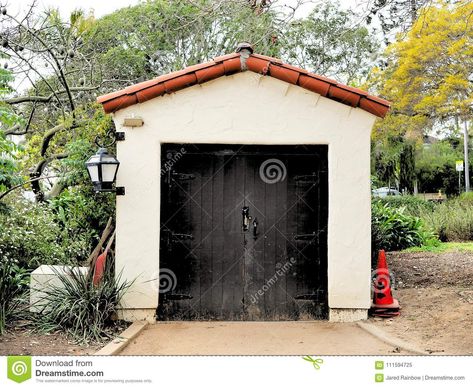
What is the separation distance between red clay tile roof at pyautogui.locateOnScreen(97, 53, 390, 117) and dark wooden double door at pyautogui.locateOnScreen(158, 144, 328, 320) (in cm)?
73

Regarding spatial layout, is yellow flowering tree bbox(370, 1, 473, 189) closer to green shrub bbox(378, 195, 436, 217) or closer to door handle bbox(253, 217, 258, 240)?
green shrub bbox(378, 195, 436, 217)

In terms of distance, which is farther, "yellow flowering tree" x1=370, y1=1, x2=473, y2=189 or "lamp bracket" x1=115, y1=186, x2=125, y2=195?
"yellow flowering tree" x1=370, y1=1, x2=473, y2=189

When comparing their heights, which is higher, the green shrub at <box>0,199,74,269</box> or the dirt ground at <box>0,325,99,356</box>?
the green shrub at <box>0,199,74,269</box>

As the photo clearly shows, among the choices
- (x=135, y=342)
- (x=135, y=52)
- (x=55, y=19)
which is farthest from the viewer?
(x=135, y=52)

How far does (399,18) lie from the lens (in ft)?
28.3

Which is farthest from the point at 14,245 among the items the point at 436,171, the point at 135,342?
the point at 436,171

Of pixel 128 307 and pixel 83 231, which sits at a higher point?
pixel 83 231

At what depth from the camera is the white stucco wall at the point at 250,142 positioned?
7473 mm

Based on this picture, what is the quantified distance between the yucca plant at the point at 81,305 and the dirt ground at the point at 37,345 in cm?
15

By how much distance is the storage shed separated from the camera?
748cm

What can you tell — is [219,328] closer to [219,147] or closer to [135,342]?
[135,342]

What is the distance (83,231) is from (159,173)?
2.38 m

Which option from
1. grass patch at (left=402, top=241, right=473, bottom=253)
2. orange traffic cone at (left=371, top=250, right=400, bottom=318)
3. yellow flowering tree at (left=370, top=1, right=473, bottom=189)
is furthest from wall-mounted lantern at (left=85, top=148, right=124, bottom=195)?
yellow flowering tree at (left=370, top=1, right=473, bottom=189)

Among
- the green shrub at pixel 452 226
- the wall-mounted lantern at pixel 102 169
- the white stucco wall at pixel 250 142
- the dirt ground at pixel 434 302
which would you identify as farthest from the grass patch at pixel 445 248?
the wall-mounted lantern at pixel 102 169
